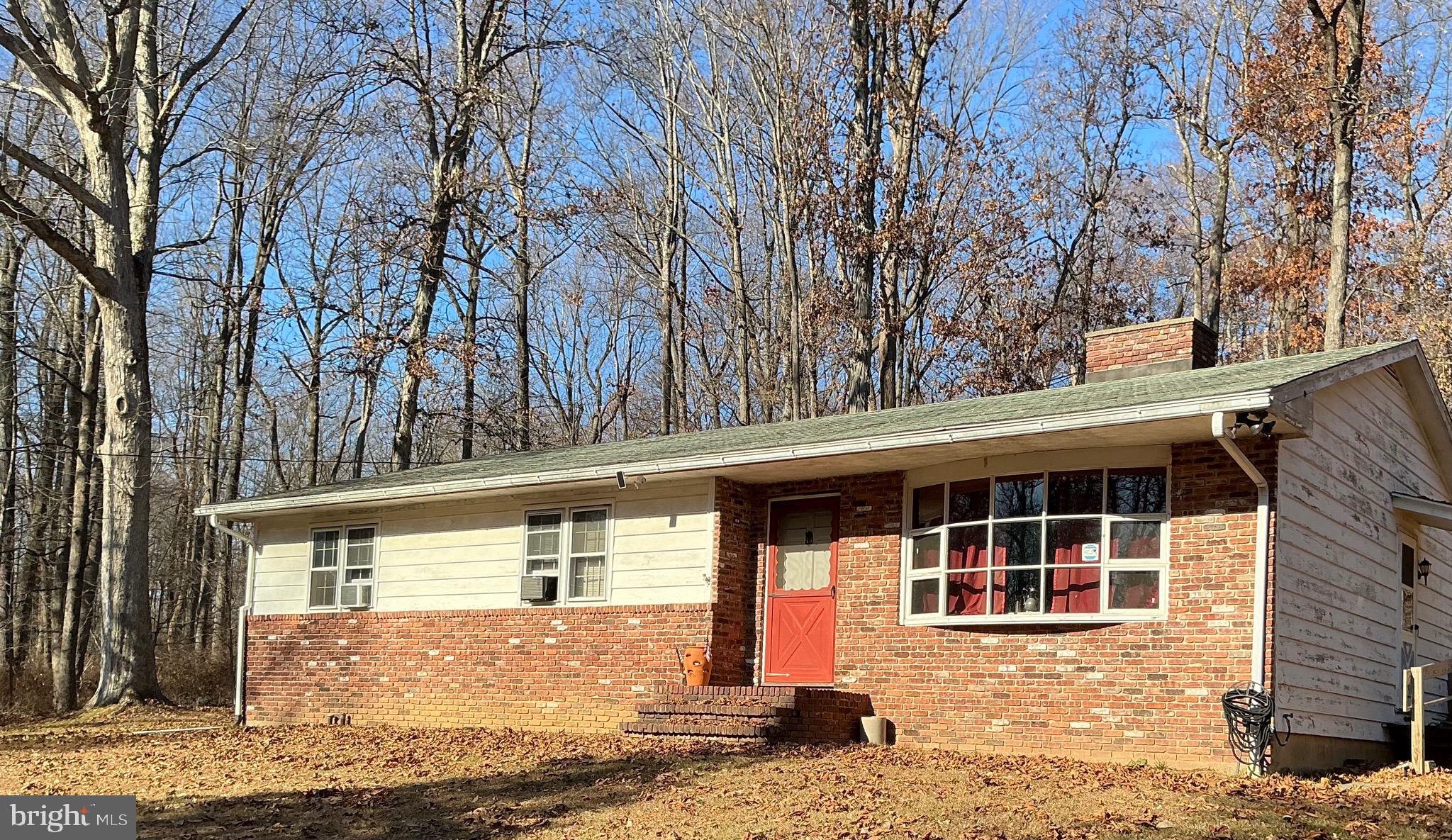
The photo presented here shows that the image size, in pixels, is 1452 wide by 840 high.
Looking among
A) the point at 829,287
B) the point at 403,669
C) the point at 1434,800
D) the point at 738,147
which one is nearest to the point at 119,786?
the point at 403,669

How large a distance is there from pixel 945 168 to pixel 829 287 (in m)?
3.45

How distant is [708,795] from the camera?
31.9 feet

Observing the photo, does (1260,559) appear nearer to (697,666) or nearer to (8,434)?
(697,666)

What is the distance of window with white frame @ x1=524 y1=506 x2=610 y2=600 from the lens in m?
14.7

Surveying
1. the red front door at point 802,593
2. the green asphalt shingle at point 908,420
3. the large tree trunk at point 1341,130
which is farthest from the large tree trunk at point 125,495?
the large tree trunk at point 1341,130

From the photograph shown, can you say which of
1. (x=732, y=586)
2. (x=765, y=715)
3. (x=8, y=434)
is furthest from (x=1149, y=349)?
(x=8, y=434)

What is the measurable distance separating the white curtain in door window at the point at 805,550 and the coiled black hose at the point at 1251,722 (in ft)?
14.3

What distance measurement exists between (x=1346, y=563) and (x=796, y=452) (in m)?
5.16

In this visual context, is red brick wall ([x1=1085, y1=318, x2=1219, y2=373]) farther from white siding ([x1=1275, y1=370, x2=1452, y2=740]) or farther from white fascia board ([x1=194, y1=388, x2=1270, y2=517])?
white fascia board ([x1=194, y1=388, x2=1270, y2=517])

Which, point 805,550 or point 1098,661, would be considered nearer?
point 1098,661

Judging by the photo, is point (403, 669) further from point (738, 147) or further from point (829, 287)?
point (738, 147)

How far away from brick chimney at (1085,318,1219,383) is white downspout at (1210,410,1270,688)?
384 cm

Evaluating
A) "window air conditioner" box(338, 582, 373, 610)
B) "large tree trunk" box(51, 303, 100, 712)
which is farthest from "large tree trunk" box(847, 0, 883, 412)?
"large tree trunk" box(51, 303, 100, 712)

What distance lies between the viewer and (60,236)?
1803 cm
